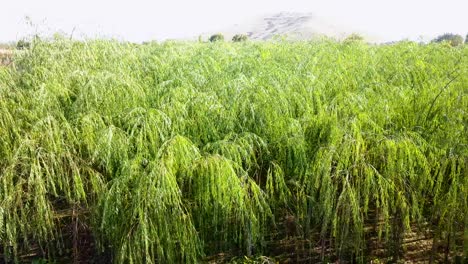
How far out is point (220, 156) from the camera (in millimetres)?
3430

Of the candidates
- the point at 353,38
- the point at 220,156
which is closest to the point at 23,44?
the point at 220,156

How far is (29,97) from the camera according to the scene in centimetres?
430

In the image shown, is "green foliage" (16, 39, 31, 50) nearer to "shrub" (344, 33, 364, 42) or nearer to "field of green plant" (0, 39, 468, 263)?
"field of green plant" (0, 39, 468, 263)

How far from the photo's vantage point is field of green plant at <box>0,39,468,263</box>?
11.4 feet

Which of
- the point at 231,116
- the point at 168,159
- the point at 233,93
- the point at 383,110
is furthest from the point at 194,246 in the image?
the point at 383,110

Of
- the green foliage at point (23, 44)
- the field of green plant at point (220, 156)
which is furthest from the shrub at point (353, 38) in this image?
the green foliage at point (23, 44)

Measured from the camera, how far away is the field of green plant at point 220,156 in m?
3.49

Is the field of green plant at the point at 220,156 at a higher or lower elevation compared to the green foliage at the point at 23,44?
lower

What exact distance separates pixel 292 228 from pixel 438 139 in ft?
6.94

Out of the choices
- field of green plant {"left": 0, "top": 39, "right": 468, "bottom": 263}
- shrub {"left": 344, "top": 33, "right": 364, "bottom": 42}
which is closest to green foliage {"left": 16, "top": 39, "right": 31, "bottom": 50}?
field of green plant {"left": 0, "top": 39, "right": 468, "bottom": 263}

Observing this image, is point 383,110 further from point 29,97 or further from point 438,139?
point 29,97

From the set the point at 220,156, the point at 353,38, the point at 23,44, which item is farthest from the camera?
the point at 353,38

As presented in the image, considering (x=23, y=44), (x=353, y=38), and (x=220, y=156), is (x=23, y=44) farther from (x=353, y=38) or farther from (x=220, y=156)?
(x=353, y=38)

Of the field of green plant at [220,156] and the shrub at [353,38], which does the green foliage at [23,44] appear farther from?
the shrub at [353,38]
